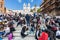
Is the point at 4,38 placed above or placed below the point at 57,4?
below

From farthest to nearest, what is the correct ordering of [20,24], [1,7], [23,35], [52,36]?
[1,7] < [20,24] < [23,35] < [52,36]

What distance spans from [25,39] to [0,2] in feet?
282

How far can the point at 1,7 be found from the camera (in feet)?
341

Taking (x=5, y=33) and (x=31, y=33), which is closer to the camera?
(x=5, y=33)

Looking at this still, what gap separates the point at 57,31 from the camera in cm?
1927

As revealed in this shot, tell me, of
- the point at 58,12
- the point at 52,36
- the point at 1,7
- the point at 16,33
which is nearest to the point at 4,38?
the point at 16,33

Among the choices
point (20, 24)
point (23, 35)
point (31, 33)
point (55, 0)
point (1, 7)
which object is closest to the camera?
point (23, 35)

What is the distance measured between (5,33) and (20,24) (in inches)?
326

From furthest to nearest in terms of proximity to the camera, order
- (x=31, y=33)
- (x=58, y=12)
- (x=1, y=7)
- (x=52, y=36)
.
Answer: (x=1, y=7) < (x=58, y=12) < (x=31, y=33) < (x=52, y=36)

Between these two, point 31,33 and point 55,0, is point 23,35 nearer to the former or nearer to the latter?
point 31,33

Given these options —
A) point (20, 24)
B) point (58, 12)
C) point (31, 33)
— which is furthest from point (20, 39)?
point (58, 12)

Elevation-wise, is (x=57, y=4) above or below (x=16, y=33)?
above

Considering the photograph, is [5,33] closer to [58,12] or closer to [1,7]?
[58,12]

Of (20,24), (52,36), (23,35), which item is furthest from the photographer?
(20,24)
